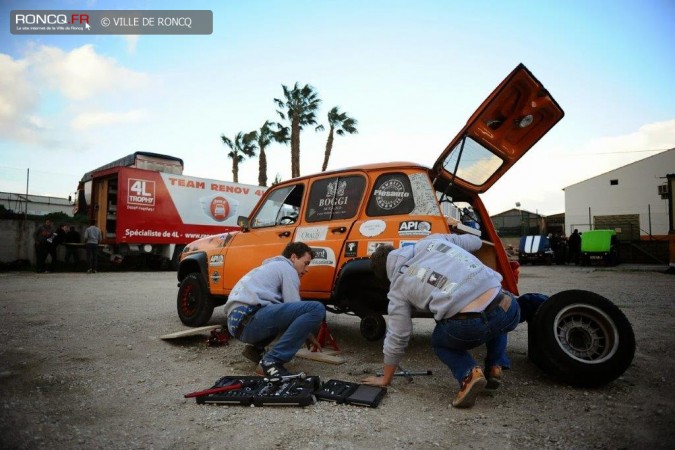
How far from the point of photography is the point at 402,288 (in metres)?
2.83

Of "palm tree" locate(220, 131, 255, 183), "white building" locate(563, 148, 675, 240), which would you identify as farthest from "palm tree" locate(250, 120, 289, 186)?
"white building" locate(563, 148, 675, 240)

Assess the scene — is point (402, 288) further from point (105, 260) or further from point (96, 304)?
point (105, 260)

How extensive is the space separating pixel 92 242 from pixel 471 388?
533 inches

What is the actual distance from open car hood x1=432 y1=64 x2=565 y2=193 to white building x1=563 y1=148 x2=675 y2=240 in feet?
92.4

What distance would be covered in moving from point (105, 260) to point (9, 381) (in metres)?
13.8

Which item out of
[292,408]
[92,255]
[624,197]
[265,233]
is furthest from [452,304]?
[624,197]

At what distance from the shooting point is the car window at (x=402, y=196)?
3773mm

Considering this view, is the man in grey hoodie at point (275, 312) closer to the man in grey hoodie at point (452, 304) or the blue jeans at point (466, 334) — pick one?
the man in grey hoodie at point (452, 304)

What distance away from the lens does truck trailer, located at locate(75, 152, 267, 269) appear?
13.6 m

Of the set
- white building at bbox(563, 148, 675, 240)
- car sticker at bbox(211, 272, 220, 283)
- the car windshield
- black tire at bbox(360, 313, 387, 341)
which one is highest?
white building at bbox(563, 148, 675, 240)

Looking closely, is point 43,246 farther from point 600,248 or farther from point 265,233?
point 600,248

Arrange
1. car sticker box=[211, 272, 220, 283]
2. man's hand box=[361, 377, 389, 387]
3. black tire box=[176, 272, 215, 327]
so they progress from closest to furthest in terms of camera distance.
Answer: man's hand box=[361, 377, 389, 387], car sticker box=[211, 272, 220, 283], black tire box=[176, 272, 215, 327]

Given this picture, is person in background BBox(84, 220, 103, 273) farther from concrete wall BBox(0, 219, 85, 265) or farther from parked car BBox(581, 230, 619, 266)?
parked car BBox(581, 230, 619, 266)

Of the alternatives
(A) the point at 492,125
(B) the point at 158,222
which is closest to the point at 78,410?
(A) the point at 492,125
